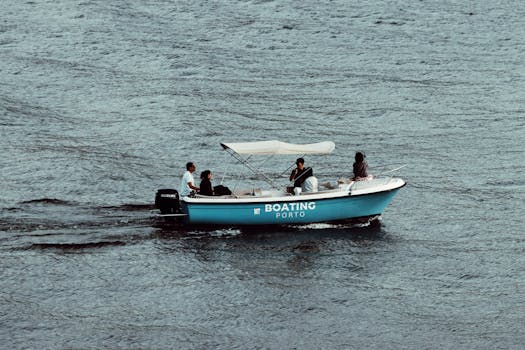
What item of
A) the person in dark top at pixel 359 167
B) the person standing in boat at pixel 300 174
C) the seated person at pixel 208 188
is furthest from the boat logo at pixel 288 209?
the person in dark top at pixel 359 167

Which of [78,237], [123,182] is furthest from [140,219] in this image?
[123,182]

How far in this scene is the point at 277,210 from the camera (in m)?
33.7

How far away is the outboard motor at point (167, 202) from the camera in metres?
33.8

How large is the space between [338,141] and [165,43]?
17.2m

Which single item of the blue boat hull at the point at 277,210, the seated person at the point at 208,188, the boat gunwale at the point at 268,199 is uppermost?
the seated person at the point at 208,188

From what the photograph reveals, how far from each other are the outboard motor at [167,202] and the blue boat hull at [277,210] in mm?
360

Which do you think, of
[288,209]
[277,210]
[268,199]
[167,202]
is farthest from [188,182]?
[288,209]

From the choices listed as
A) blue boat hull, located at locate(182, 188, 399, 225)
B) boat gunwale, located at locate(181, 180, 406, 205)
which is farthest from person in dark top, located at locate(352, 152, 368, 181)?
boat gunwale, located at locate(181, 180, 406, 205)

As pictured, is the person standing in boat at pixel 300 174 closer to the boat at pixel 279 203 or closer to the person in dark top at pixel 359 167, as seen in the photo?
the boat at pixel 279 203

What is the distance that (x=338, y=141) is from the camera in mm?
45688

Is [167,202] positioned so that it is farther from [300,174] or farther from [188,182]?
[300,174]

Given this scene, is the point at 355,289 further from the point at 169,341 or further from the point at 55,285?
the point at 55,285

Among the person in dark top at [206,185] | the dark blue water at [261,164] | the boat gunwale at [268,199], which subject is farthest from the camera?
the person in dark top at [206,185]

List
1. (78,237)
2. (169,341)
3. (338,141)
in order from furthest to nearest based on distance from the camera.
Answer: (338,141) < (78,237) < (169,341)
